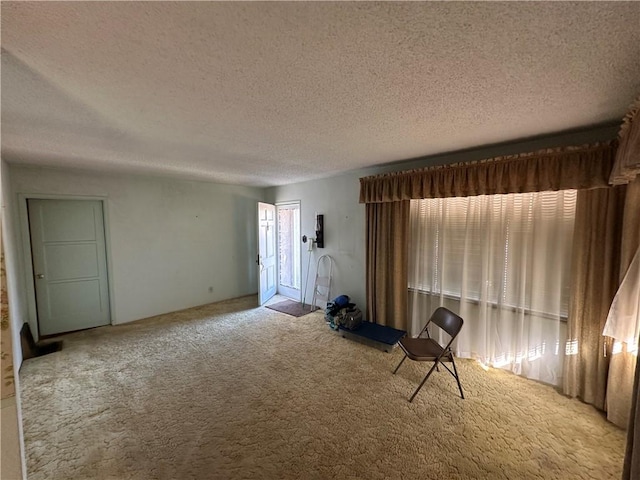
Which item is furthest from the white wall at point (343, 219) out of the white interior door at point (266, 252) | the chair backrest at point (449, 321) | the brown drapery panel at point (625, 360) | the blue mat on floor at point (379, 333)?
the brown drapery panel at point (625, 360)

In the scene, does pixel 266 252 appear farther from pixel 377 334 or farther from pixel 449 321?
pixel 449 321

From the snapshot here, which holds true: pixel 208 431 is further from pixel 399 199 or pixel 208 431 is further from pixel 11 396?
pixel 399 199

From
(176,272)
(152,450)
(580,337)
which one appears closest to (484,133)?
(580,337)

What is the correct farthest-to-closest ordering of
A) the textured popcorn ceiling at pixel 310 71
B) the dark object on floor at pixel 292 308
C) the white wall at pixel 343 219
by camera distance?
the dark object on floor at pixel 292 308
the white wall at pixel 343 219
the textured popcorn ceiling at pixel 310 71

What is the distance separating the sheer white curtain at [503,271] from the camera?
2.32 metres

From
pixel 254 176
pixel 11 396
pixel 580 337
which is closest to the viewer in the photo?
pixel 11 396

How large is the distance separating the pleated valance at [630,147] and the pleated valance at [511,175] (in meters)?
0.37

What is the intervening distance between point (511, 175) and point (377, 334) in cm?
225

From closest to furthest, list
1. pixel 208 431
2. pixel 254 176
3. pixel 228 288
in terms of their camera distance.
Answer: pixel 208 431 < pixel 254 176 < pixel 228 288

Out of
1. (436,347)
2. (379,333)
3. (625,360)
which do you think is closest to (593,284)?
(625,360)

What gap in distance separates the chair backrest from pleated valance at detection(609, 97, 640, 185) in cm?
146

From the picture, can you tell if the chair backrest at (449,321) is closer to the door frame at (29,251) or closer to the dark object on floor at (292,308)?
the dark object on floor at (292,308)

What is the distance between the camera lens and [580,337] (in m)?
2.14

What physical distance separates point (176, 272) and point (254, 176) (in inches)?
85.4
